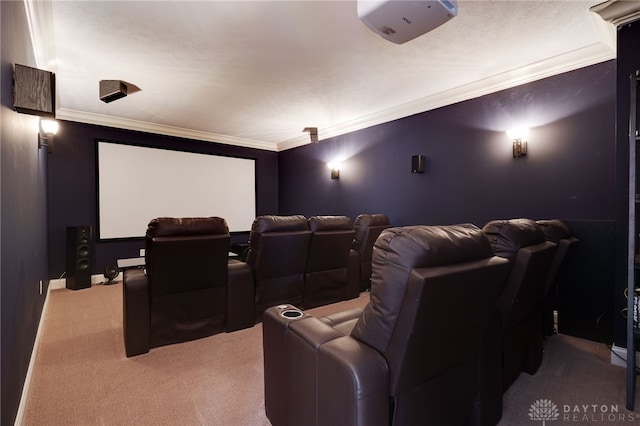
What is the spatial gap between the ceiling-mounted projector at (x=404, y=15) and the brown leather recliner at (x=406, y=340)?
1.16 metres

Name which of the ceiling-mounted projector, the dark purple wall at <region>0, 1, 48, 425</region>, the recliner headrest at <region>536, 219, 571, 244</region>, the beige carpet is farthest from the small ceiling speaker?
the recliner headrest at <region>536, 219, 571, 244</region>

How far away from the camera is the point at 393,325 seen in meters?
1.04

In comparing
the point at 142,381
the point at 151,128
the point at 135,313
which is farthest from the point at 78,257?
the point at 142,381

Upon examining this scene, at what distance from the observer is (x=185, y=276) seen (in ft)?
8.13

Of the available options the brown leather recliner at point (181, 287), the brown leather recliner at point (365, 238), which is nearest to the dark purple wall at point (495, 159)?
the brown leather recliner at point (365, 238)

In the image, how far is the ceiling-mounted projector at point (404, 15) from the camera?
5.10 ft

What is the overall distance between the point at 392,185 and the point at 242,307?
3.04 meters

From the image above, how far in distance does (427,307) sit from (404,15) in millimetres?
1513

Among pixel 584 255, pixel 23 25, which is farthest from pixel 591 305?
pixel 23 25

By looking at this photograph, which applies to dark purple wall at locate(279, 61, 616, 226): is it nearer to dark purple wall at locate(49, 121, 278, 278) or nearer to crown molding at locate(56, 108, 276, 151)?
crown molding at locate(56, 108, 276, 151)

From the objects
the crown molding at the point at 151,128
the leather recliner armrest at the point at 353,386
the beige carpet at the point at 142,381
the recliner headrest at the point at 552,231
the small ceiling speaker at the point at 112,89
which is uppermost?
the crown molding at the point at 151,128

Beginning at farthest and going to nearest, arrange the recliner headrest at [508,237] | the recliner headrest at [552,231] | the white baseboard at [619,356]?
1. the white baseboard at [619,356]
2. the recliner headrest at [552,231]
3. the recliner headrest at [508,237]

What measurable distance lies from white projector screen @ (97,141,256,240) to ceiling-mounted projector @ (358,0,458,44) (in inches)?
200

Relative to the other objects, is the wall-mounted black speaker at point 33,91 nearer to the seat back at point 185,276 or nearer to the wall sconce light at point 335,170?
the seat back at point 185,276
